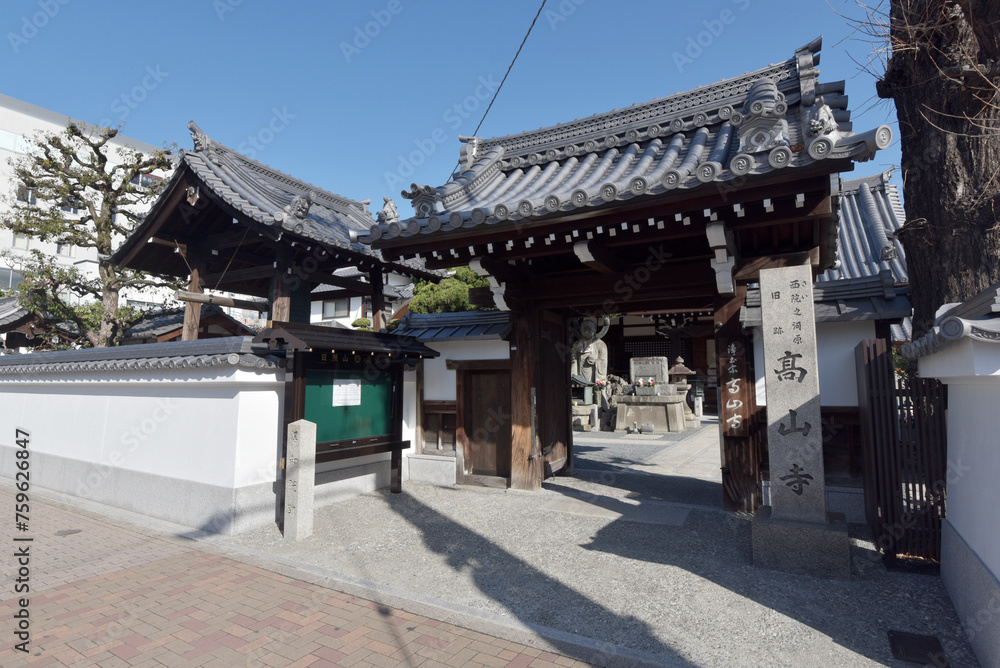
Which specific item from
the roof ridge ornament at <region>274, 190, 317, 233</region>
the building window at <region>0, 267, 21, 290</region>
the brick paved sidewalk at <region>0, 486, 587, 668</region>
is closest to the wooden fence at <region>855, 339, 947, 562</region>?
the brick paved sidewalk at <region>0, 486, 587, 668</region>

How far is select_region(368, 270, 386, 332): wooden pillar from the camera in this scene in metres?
10.6

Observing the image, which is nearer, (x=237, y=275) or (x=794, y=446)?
(x=794, y=446)

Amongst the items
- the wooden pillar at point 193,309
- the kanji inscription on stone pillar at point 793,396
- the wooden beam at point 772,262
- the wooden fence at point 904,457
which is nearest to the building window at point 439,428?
the wooden pillar at point 193,309

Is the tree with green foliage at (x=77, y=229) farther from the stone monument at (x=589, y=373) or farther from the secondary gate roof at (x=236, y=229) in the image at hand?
the stone monument at (x=589, y=373)

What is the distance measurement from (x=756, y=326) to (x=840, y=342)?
1.34 m

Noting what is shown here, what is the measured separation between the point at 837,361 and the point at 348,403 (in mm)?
7269

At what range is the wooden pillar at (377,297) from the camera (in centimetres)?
1058

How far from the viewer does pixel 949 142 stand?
6.03 metres

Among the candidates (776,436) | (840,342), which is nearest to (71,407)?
(776,436)

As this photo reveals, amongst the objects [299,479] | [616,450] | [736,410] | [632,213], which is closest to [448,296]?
[616,450]

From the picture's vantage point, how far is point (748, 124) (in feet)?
19.6

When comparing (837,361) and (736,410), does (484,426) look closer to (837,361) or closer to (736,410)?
(736,410)

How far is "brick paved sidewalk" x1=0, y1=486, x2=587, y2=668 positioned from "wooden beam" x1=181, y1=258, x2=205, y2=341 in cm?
Answer: 456

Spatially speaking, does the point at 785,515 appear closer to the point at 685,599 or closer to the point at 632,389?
the point at 685,599
